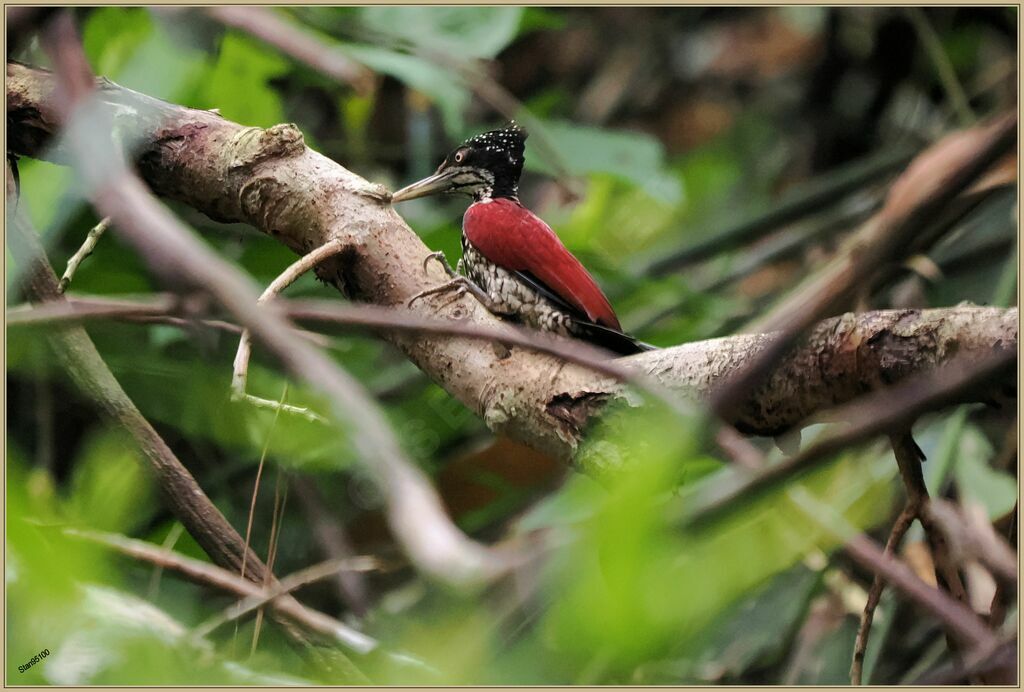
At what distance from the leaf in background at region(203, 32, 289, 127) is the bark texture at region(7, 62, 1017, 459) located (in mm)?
903

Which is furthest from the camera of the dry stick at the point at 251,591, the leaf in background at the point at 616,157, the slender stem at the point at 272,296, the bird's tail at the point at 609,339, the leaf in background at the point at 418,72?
the leaf in background at the point at 616,157

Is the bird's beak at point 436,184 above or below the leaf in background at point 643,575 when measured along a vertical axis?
above

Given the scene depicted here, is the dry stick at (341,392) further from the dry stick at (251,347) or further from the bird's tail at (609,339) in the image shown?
the bird's tail at (609,339)

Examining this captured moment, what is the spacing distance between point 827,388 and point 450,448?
191cm

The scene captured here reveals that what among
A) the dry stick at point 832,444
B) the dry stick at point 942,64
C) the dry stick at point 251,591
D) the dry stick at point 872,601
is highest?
the dry stick at point 942,64

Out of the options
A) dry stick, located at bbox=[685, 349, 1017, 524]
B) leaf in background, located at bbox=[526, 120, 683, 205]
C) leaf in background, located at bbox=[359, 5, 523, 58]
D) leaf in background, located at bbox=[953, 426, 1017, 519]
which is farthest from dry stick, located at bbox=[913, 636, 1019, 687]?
leaf in background, located at bbox=[526, 120, 683, 205]

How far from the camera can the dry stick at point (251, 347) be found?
43.8 inches

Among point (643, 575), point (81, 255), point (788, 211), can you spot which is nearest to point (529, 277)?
point (81, 255)

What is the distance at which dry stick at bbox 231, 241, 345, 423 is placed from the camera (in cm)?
111

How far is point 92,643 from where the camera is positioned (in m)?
0.89

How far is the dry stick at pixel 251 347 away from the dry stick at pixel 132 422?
391 millimetres

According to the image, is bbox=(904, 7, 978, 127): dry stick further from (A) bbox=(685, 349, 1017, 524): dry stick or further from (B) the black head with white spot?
(A) bbox=(685, 349, 1017, 524): dry stick

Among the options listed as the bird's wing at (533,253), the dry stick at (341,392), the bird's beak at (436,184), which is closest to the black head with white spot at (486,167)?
the bird's beak at (436,184)

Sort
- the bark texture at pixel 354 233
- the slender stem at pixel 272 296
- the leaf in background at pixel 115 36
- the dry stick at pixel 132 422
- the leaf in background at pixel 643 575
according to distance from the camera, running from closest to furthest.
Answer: the leaf in background at pixel 643 575, the slender stem at pixel 272 296, the bark texture at pixel 354 233, the dry stick at pixel 132 422, the leaf in background at pixel 115 36
